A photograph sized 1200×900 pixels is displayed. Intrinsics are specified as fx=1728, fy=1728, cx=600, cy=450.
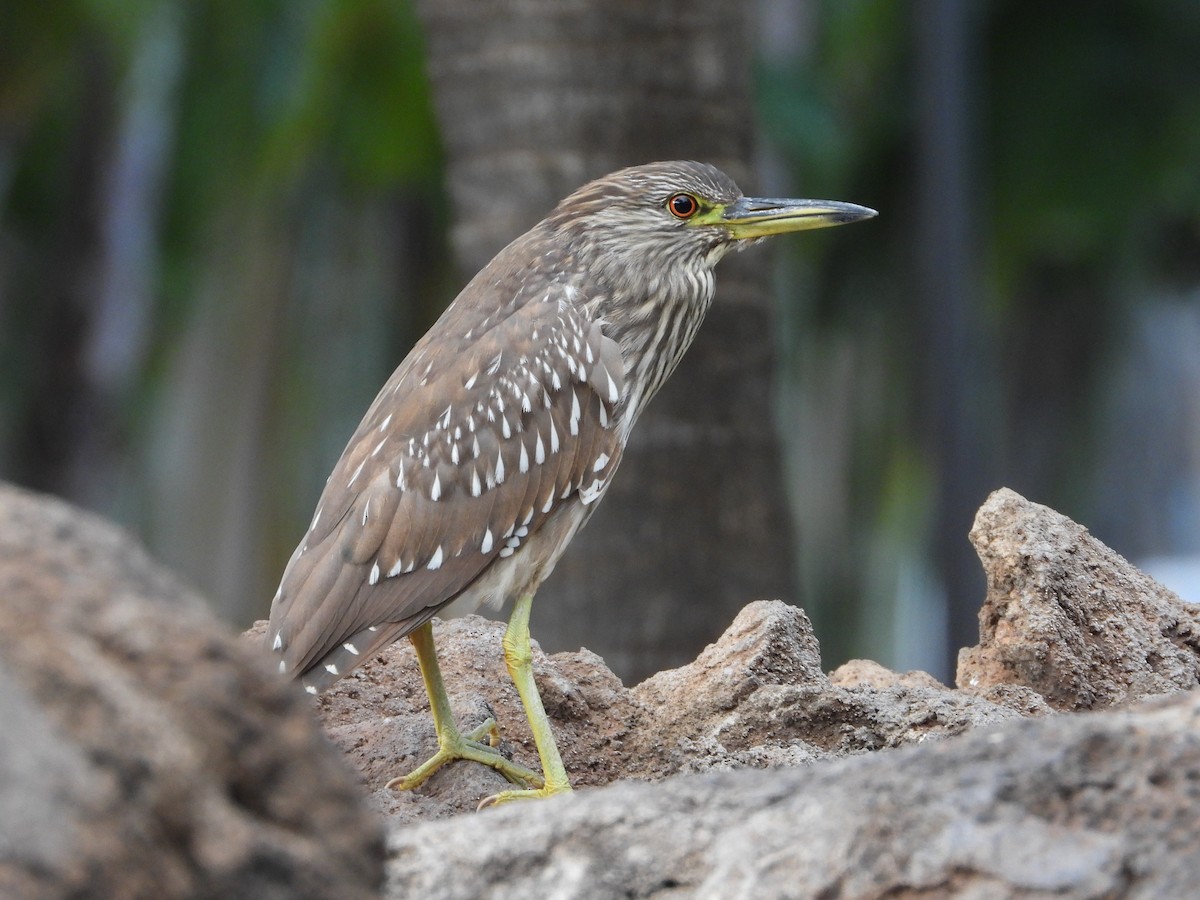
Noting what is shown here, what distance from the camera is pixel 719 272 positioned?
7707 millimetres

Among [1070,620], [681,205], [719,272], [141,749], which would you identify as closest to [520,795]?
[1070,620]

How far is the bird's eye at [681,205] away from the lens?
18.0 ft

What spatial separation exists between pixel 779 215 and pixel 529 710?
1833mm

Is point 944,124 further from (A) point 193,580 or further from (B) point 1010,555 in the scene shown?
(A) point 193,580

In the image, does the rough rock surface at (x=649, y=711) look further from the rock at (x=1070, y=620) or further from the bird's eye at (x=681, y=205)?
the bird's eye at (x=681, y=205)

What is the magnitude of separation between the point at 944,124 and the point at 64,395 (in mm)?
10242

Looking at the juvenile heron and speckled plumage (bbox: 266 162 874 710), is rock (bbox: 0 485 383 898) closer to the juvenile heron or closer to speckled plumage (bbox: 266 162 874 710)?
the juvenile heron

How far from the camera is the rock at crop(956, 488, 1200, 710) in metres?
4.46

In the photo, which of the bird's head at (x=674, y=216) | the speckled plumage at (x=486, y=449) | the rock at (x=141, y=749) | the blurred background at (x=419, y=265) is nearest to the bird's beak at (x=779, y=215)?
the bird's head at (x=674, y=216)

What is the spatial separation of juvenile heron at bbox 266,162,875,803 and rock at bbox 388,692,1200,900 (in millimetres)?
1653

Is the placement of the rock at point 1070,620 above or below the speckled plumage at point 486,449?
below

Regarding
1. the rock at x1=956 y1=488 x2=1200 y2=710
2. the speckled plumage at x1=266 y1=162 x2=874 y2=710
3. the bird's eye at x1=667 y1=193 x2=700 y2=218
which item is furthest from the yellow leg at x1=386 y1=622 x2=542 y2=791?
the bird's eye at x1=667 y1=193 x2=700 y2=218

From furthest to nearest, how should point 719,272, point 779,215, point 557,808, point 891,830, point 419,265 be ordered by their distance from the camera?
point 419,265
point 719,272
point 779,215
point 557,808
point 891,830

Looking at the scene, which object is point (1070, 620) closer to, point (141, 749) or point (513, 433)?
point (513, 433)
